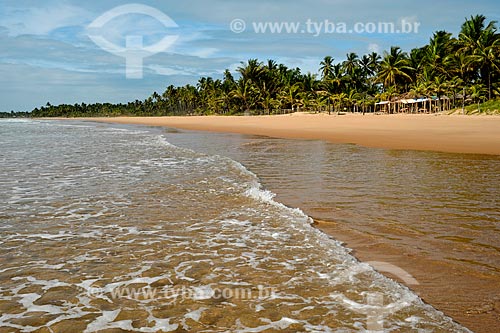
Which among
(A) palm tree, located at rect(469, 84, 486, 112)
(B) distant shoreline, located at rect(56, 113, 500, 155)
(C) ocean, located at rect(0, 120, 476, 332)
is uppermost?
(A) palm tree, located at rect(469, 84, 486, 112)

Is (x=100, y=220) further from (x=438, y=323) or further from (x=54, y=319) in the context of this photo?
(x=438, y=323)

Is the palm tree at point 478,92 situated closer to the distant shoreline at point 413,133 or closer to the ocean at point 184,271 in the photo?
the distant shoreline at point 413,133

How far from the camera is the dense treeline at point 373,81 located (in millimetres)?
52844

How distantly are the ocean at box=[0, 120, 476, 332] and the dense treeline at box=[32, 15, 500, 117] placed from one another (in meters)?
48.6

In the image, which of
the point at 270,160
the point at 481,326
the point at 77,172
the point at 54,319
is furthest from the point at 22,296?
the point at 270,160

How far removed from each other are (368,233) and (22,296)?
163 inches

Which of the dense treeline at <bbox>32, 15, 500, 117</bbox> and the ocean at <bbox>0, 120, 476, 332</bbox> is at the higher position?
the dense treeline at <bbox>32, 15, 500, 117</bbox>

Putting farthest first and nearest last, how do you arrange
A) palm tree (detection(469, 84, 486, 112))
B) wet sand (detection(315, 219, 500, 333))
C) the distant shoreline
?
palm tree (detection(469, 84, 486, 112))
the distant shoreline
wet sand (detection(315, 219, 500, 333))

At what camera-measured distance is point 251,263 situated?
4.79 m

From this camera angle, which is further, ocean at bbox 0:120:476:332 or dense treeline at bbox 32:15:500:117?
dense treeline at bbox 32:15:500:117

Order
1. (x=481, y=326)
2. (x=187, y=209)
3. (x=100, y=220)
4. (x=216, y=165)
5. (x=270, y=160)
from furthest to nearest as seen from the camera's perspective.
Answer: (x=270, y=160) → (x=216, y=165) → (x=187, y=209) → (x=100, y=220) → (x=481, y=326)

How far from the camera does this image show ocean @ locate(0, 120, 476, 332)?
347 cm

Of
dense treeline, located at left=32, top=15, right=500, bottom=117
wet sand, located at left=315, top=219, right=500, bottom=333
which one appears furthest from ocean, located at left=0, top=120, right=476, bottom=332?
dense treeline, located at left=32, top=15, right=500, bottom=117

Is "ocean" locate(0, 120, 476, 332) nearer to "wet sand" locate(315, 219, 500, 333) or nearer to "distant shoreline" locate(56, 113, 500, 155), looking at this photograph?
"wet sand" locate(315, 219, 500, 333)
